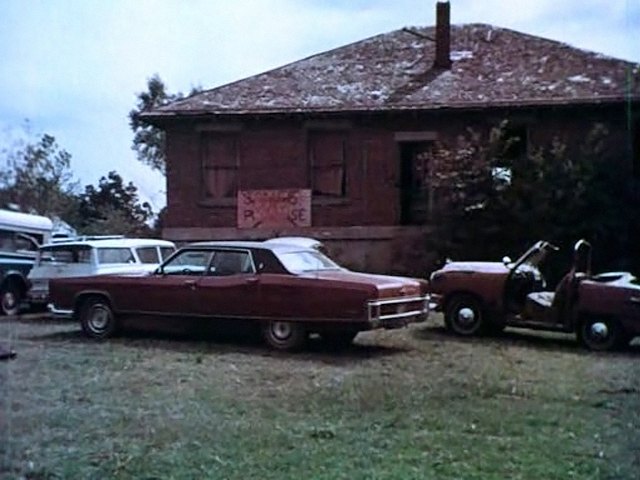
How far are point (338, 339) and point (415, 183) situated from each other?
1199mm

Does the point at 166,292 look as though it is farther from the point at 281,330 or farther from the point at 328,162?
the point at 328,162

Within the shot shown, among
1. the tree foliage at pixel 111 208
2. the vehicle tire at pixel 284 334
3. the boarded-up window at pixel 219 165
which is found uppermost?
the boarded-up window at pixel 219 165

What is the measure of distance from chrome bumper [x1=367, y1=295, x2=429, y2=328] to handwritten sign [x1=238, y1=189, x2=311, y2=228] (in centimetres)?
57

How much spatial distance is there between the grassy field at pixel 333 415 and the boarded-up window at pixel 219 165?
59cm

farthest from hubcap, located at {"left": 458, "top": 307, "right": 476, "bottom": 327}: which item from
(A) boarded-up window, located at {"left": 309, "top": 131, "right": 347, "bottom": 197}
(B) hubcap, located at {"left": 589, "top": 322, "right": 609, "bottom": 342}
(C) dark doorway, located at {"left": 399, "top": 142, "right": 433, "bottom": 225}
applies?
Answer: (A) boarded-up window, located at {"left": 309, "top": 131, "right": 347, "bottom": 197}

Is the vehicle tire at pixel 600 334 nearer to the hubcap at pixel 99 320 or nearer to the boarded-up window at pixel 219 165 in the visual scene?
the boarded-up window at pixel 219 165

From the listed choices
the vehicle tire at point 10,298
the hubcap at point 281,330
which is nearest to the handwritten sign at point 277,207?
the vehicle tire at point 10,298

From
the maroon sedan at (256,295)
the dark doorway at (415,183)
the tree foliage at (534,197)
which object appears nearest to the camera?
the tree foliage at (534,197)

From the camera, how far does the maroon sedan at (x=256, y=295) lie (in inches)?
124

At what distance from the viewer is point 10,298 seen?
2734mm

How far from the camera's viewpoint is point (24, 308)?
2.84m

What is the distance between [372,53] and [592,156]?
0.61 m

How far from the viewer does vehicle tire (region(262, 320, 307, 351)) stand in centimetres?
336

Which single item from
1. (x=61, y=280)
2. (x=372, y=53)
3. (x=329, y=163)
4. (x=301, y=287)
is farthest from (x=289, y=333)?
(x=372, y=53)
